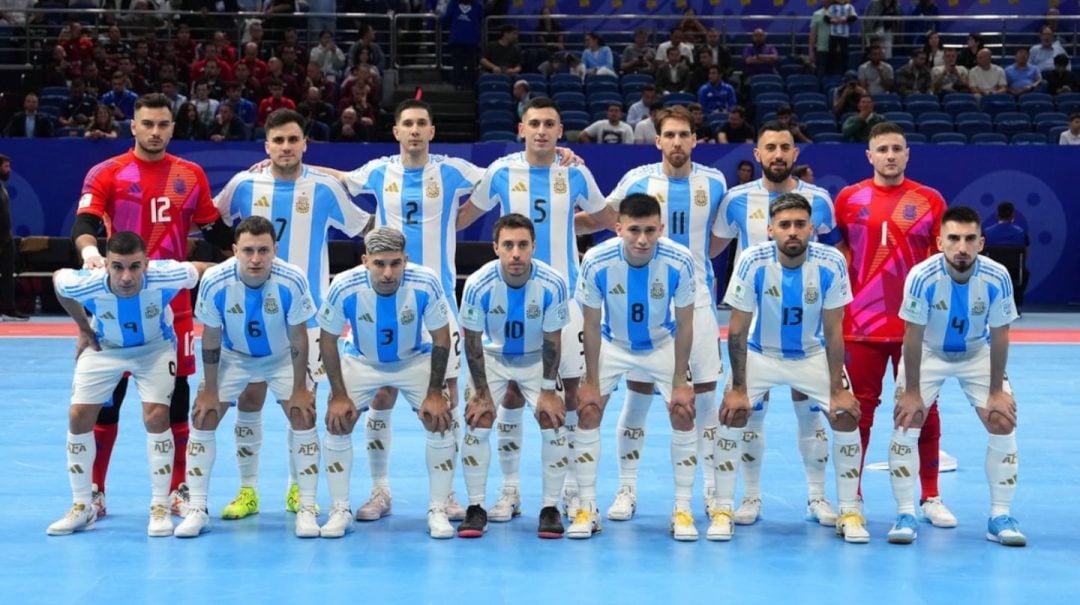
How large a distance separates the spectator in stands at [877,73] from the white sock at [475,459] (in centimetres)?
1664

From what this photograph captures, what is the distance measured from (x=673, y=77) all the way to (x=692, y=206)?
1409 cm

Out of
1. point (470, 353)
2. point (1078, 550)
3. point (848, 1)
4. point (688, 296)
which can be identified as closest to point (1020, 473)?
point (1078, 550)

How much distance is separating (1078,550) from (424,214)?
4879 millimetres

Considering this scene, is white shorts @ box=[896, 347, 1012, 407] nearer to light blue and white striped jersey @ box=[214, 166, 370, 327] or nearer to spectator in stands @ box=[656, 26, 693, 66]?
light blue and white striped jersey @ box=[214, 166, 370, 327]

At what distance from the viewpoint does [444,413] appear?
27.9ft

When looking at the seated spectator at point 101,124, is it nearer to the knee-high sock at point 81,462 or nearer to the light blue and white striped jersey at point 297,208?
the light blue and white striped jersey at point 297,208

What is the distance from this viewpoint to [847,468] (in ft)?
28.5

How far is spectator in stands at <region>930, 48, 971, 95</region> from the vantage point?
23875 millimetres

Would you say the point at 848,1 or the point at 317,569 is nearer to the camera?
the point at 317,569

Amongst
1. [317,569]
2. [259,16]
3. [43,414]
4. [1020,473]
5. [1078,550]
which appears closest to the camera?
[317,569]

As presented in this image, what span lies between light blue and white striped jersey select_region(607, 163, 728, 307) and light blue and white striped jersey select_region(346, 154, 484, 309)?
1.25 metres

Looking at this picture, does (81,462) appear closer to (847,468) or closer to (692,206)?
(692,206)

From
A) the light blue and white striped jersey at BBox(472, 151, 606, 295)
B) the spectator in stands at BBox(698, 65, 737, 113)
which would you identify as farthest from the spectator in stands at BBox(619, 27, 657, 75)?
the light blue and white striped jersey at BBox(472, 151, 606, 295)

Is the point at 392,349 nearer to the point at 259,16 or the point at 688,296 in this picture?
the point at 688,296
